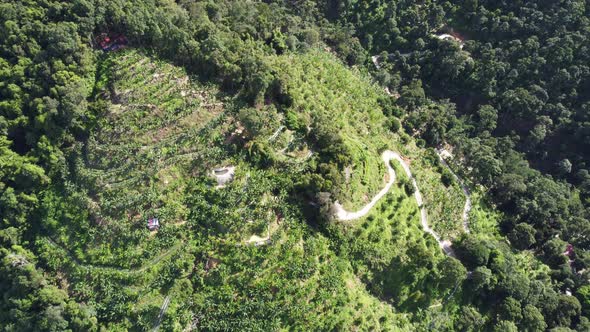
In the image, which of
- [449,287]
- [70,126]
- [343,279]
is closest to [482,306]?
[449,287]

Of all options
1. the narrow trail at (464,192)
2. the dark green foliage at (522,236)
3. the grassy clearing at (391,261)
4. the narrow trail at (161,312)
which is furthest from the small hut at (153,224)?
the dark green foliage at (522,236)

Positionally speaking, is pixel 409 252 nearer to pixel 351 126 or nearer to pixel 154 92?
pixel 351 126

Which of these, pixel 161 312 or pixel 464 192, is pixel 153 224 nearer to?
pixel 161 312

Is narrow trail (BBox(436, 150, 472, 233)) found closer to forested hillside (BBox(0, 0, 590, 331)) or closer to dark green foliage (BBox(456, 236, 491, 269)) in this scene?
forested hillside (BBox(0, 0, 590, 331))

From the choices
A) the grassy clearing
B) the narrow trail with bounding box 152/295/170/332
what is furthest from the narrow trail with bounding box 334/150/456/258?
the narrow trail with bounding box 152/295/170/332

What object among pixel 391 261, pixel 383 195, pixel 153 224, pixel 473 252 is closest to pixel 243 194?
pixel 153 224

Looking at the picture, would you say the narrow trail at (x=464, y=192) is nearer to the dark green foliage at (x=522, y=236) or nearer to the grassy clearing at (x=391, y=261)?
the dark green foliage at (x=522, y=236)
